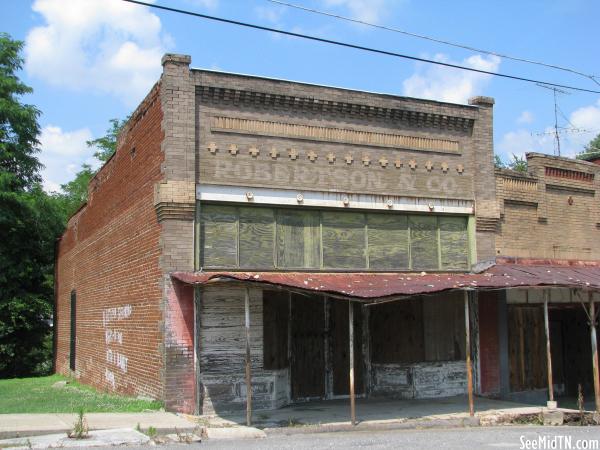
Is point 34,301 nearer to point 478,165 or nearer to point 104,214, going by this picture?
point 104,214

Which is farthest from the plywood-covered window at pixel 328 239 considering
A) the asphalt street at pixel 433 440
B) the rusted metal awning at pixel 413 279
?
the asphalt street at pixel 433 440

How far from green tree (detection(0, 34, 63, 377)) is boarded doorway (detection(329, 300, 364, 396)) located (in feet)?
53.2

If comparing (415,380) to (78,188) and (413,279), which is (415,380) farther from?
(78,188)

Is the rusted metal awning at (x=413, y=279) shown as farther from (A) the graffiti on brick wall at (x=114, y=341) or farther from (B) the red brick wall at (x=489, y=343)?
(A) the graffiti on brick wall at (x=114, y=341)

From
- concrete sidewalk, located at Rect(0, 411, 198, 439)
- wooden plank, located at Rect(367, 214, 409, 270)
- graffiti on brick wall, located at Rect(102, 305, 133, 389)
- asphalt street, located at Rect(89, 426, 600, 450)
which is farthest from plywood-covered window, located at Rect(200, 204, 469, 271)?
asphalt street, located at Rect(89, 426, 600, 450)

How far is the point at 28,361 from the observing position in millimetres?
29578

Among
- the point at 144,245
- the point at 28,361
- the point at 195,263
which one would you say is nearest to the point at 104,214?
the point at 144,245

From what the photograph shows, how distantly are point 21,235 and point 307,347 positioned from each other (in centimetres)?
1763

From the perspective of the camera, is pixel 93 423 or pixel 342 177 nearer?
pixel 93 423

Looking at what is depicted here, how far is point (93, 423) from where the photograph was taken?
11875mm

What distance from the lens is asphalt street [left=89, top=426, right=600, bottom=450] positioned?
1034cm

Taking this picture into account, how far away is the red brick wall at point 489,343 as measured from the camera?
16.4 m

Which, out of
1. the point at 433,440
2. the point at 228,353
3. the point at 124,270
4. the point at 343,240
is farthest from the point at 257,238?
the point at 433,440

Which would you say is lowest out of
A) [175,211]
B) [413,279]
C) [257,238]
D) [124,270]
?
[413,279]
